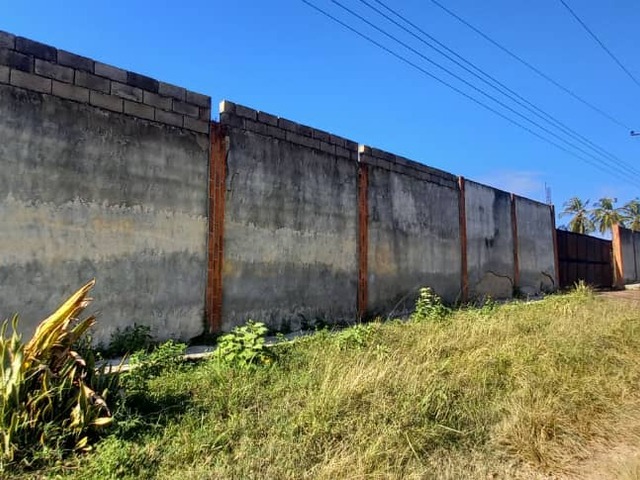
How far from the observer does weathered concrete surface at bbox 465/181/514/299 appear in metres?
12.7

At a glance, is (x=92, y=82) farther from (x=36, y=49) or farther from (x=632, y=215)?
(x=632, y=215)

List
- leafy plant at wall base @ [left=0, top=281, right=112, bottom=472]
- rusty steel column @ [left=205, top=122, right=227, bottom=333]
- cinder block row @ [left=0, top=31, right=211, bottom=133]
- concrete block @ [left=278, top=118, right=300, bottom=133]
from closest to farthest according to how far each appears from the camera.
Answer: leafy plant at wall base @ [left=0, top=281, right=112, bottom=472] → cinder block row @ [left=0, top=31, right=211, bottom=133] → rusty steel column @ [left=205, top=122, right=227, bottom=333] → concrete block @ [left=278, top=118, right=300, bottom=133]

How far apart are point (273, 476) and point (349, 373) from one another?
4.90 ft

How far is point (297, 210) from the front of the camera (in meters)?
8.16

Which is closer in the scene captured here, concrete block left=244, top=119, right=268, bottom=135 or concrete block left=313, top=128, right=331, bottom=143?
concrete block left=244, top=119, right=268, bottom=135

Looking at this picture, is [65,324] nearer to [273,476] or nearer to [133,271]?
[273,476]

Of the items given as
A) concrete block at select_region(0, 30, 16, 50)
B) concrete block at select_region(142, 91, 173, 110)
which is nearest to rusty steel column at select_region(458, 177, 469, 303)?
concrete block at select_region(142, 91, 173, 110)

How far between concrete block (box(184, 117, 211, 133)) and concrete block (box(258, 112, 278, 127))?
3.25ft

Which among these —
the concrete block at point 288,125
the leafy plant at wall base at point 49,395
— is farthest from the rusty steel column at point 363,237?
the leafy plant at wall base at point 49,395

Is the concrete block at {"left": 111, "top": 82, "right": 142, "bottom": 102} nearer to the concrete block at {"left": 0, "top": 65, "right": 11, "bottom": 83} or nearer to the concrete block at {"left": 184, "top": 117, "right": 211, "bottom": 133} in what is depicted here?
the concrete block at {"left": 184, "top": 117, "right": 211, "bottom": 133}

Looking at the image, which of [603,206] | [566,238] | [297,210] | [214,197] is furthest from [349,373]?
[603,206]

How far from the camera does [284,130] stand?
26.5 ft

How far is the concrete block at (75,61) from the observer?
222 inches

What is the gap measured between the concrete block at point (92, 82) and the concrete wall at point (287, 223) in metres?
1.68
